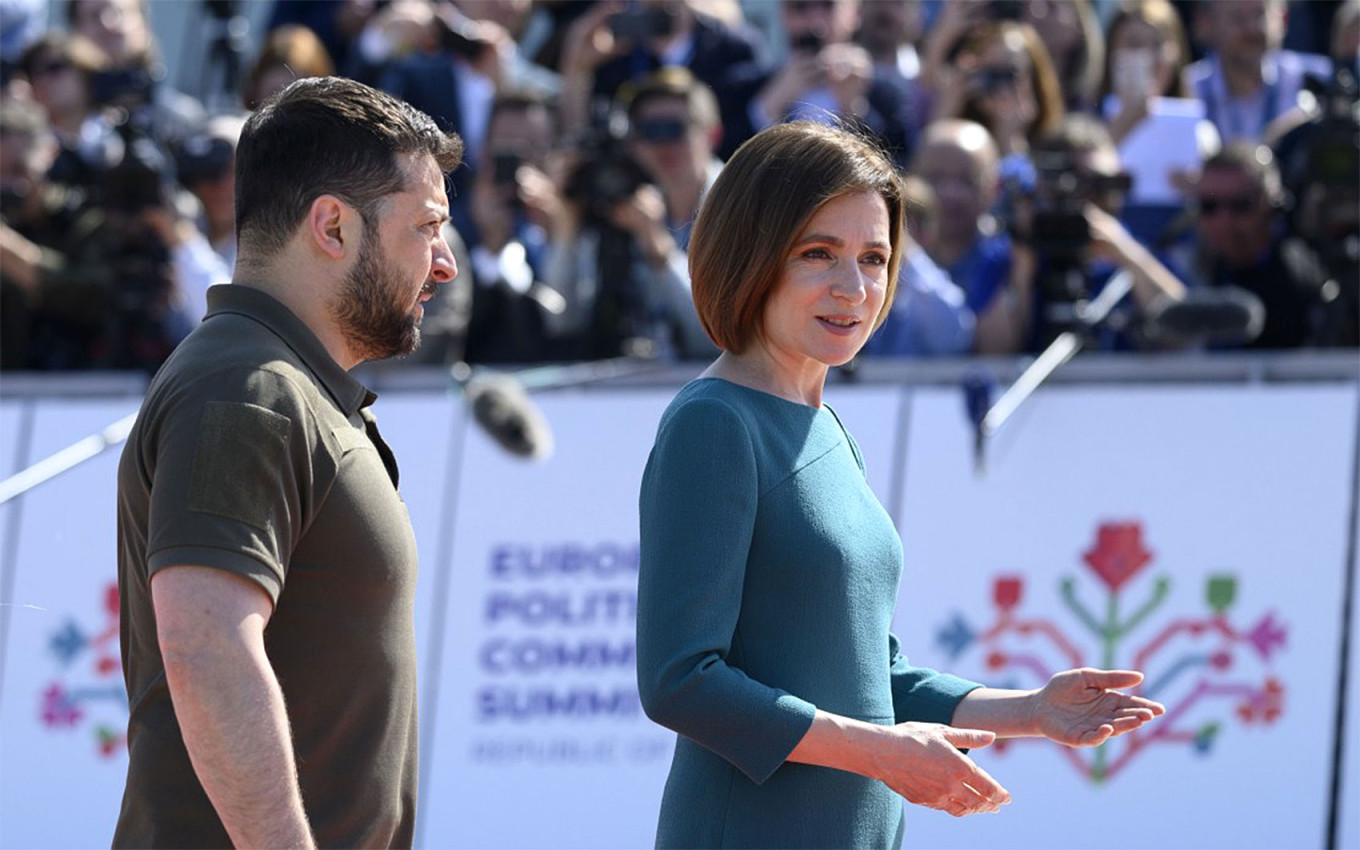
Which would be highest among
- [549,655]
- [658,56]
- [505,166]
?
[658,56]

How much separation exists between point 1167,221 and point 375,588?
16.3 feet

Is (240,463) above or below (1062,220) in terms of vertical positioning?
below

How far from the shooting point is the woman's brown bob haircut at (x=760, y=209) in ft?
8.51

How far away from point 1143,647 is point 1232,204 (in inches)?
58.1

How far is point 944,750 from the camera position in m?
2.37

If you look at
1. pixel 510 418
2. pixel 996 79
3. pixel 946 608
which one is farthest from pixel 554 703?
pixel 996 79

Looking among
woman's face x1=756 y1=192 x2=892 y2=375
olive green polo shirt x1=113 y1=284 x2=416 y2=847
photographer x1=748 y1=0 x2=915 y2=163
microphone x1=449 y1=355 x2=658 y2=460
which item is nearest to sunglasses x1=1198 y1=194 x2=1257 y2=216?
photographer x1=748 y1=0 x2=915 y2=163

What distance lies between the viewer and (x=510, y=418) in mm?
6602

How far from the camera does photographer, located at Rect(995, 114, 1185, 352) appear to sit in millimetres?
6320

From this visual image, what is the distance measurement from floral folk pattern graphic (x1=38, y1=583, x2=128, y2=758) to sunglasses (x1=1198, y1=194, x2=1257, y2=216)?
360 cm

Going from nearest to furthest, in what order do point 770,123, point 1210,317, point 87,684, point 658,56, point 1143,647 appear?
point 1143,647, point 1210,317, point 87,684, point 770,123, point 658,56

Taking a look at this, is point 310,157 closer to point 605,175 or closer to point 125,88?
point 605,175

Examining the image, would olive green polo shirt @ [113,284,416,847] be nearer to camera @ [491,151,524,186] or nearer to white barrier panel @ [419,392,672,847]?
white barrier panel @ [419,392,672,847]

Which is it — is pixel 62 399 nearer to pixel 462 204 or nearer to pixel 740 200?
pixel 462 204
